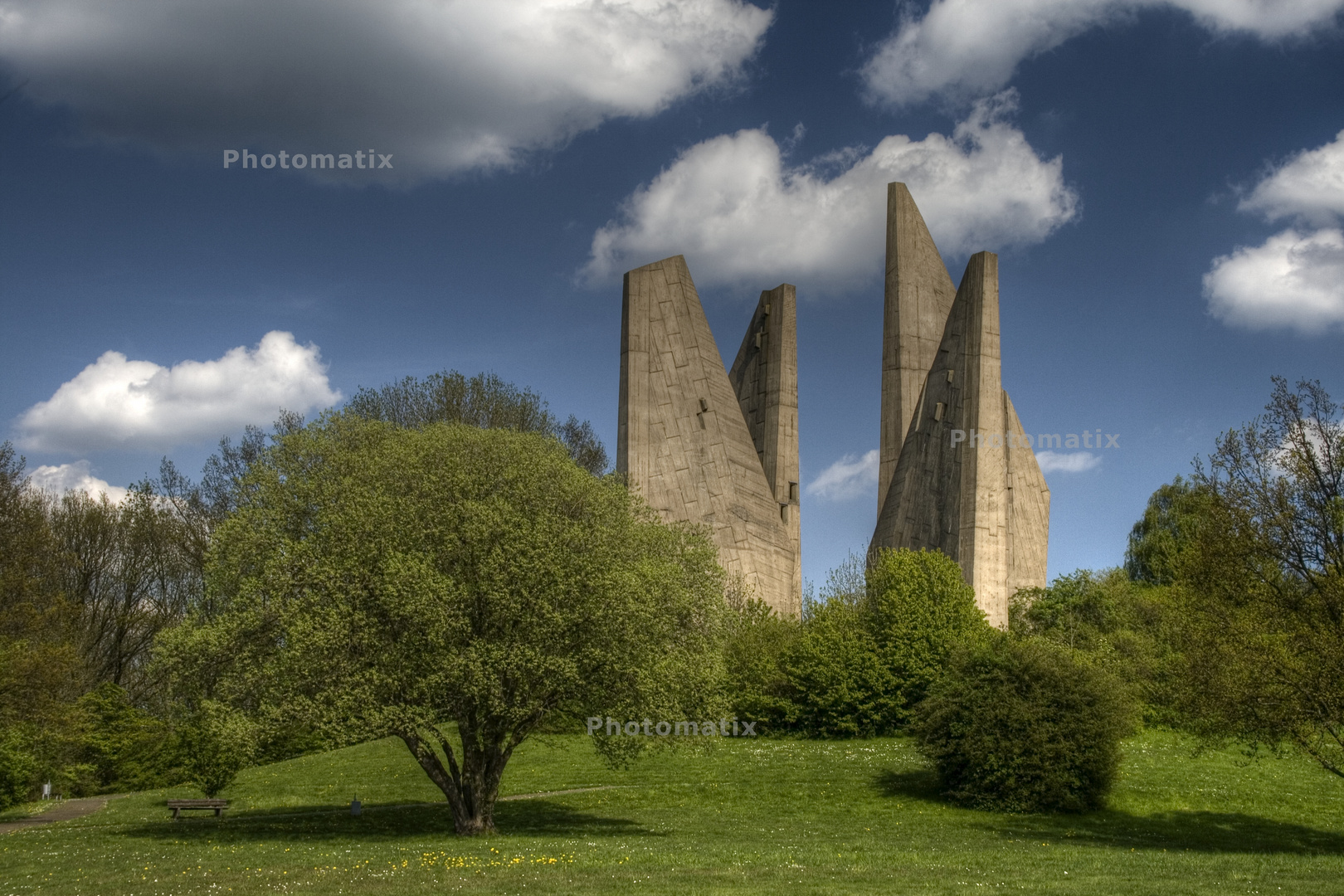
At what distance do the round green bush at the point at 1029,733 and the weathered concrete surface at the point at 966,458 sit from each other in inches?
513

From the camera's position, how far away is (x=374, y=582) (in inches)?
719

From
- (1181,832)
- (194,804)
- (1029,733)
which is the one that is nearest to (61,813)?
(194,804)

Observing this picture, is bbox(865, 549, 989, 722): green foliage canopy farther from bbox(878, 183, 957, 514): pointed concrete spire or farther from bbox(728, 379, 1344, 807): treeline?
bbox(878, 183, 957, 514): pointed concrete spire

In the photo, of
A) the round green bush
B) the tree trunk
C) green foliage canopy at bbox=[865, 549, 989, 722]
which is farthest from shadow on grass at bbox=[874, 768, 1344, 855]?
the tree trunk

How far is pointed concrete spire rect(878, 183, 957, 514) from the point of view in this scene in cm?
4384

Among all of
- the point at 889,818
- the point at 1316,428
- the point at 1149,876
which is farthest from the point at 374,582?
the point at 1316,428

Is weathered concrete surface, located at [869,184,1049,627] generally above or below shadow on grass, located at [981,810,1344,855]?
above

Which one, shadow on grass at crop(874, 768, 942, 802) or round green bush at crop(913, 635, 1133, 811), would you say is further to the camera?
shadow on grass at crop(874, 768, 942, 802)

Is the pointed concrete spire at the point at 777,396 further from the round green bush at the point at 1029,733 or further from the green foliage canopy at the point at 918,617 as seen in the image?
the round green bush at the point at 1029,733

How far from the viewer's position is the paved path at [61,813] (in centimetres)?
2350

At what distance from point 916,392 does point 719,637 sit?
2602 cm

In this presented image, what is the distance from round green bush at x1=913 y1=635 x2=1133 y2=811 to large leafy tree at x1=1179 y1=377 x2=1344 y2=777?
11.4 ft

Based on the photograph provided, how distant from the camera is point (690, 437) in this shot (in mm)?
Result: 41094

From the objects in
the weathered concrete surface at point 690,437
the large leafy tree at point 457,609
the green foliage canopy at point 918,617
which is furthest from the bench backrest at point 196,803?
the weathered concrete surface at point 690,437
